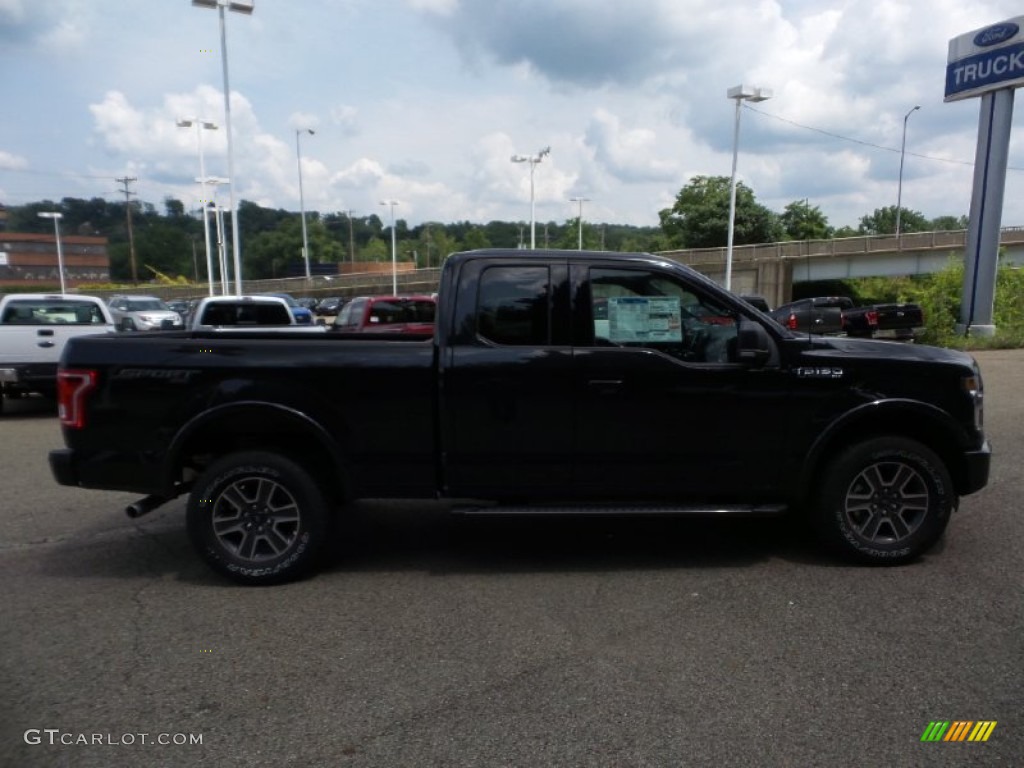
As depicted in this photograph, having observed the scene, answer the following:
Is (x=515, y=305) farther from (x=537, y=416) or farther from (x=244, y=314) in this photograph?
(x=244, y=314)

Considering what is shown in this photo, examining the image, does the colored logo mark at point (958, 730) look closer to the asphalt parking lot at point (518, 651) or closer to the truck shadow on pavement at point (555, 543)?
the asphalt parking lot at point (518, 651)

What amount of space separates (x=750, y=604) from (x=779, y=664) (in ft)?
2.31

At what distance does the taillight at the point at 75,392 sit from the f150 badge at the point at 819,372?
168 inches

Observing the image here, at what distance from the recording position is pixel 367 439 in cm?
453

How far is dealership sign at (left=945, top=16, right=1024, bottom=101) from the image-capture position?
22.1 metres

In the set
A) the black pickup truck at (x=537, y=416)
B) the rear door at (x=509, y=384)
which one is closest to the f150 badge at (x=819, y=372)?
the black pickup truck at (x=537, y=416)

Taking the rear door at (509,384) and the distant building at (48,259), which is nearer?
the rear door at (509,384)

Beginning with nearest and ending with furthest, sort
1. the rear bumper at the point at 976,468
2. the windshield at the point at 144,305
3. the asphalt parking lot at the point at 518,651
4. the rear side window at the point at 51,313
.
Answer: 1. the asphalt parking lot at the point at 518,651
2. the rear bumper at the point at 976,468
3. the rear side window at the point at 51,313
4. the windshield at the point at 144,305

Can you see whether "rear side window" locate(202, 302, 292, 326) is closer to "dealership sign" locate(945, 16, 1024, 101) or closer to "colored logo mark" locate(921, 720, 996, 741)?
"colored logo mark" locate(921, 720, 996, 741)

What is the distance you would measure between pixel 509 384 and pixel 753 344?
1478 millimetres

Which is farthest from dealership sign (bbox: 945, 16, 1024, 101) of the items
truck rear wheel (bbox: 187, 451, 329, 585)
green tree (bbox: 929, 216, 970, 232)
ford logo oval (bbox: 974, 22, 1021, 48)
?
green tree (bbox: 929, 216, 970, 232)

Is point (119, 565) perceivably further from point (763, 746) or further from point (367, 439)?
point (763, 746)

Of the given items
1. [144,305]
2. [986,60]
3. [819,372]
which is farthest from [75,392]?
[986,60]

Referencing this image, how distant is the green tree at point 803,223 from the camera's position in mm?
85000
